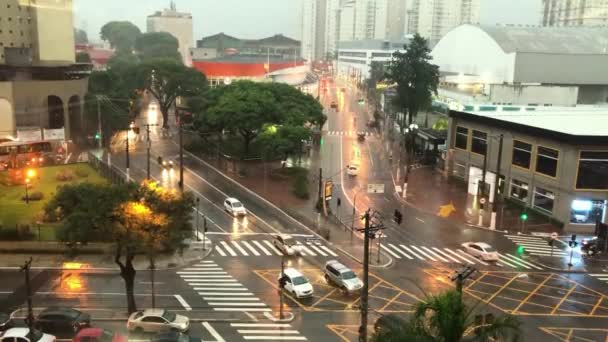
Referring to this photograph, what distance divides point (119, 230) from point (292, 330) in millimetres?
9747

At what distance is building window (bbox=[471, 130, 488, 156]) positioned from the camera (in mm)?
56750

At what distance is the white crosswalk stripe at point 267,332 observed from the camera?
26047 mm

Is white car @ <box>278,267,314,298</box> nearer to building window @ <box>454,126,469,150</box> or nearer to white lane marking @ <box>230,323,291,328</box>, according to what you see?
white lane marking @ <box>230,323,291,328</box>

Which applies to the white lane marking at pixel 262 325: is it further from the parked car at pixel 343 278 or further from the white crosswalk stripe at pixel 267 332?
the parked car at pixel 343 278

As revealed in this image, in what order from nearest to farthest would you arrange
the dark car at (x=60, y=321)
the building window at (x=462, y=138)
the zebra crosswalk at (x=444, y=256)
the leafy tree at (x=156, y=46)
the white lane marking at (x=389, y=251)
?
1. the dark car at (x=60, y=321)
2. the zebra crosswalk at (x=444, y=256)
3. the white lane marking at (x=389, y=251)
4. the building window at (x=462, y=138)
5. the leafy tree at (x=156, y=46)

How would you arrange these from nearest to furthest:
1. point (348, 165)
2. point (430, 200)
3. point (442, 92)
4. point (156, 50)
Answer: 1. point (430, 200)
2. point (348, 165)
3. point (442, 92)
4. point (156, 50)

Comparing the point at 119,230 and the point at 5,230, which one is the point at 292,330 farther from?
the point at 5,230

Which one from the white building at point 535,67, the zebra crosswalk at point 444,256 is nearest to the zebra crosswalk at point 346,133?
the white building at point 535,67

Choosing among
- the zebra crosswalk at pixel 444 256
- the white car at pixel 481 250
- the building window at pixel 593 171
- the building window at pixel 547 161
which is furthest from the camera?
the building window at pixel 547 161

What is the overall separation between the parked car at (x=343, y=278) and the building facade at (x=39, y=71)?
5270 centimetres

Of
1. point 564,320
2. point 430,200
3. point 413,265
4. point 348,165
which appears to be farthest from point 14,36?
point 564,320

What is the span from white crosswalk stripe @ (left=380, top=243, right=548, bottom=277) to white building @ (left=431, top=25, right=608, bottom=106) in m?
47.3

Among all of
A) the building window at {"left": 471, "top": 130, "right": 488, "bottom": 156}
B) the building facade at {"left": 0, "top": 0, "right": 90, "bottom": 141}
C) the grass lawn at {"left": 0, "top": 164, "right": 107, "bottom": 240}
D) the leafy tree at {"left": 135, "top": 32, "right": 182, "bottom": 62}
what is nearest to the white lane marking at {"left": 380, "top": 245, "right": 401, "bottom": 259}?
the building window at {"left": 471, "top": 130, "right": 488, "bottom": 156}

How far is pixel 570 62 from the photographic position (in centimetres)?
8962
